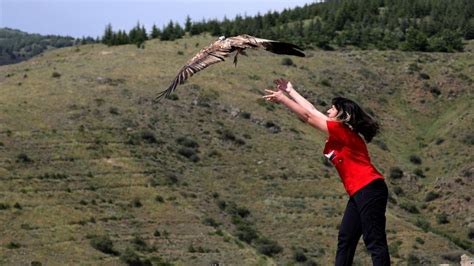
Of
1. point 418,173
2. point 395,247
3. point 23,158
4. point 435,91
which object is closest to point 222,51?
point 395,247

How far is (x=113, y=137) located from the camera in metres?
73.6

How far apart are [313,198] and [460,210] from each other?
38.4 feet

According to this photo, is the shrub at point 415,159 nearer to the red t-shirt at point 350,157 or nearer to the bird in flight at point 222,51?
the bird in flight at point 222,51

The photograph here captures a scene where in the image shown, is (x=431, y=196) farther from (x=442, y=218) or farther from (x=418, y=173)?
(x=418, y=173)

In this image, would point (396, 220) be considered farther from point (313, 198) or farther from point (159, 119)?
point (159, 119)

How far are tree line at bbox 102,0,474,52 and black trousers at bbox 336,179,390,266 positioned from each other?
95.7 metres

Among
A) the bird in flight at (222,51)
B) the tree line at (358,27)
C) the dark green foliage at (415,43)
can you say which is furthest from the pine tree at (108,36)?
the bird in flight at (222,51)

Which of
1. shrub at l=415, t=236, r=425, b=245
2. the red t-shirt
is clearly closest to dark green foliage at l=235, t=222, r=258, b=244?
shrub at l=415, t=236, r=425, b=245

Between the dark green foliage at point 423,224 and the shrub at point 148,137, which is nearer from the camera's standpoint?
the dark green foliage at point 423,224

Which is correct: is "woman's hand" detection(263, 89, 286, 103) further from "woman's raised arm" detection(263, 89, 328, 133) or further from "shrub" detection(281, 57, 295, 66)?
"shrub" detection(281, 57, 295, 66)

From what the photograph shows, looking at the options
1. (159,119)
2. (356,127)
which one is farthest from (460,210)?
(356,127)

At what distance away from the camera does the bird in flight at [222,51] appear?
27.6ft

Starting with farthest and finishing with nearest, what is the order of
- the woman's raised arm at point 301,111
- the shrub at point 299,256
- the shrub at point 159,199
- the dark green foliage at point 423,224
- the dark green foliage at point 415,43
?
1. the dark green foliage at point 415,43
2. the dark green foliage at point 423,224
3. the shrub at point 159,199
4. the shrub at point 299,256
5. the woman's raised arm at point 301,111

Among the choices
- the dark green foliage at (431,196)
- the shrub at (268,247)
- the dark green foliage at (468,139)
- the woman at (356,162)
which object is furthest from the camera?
the dark green foliage at (468,139)
